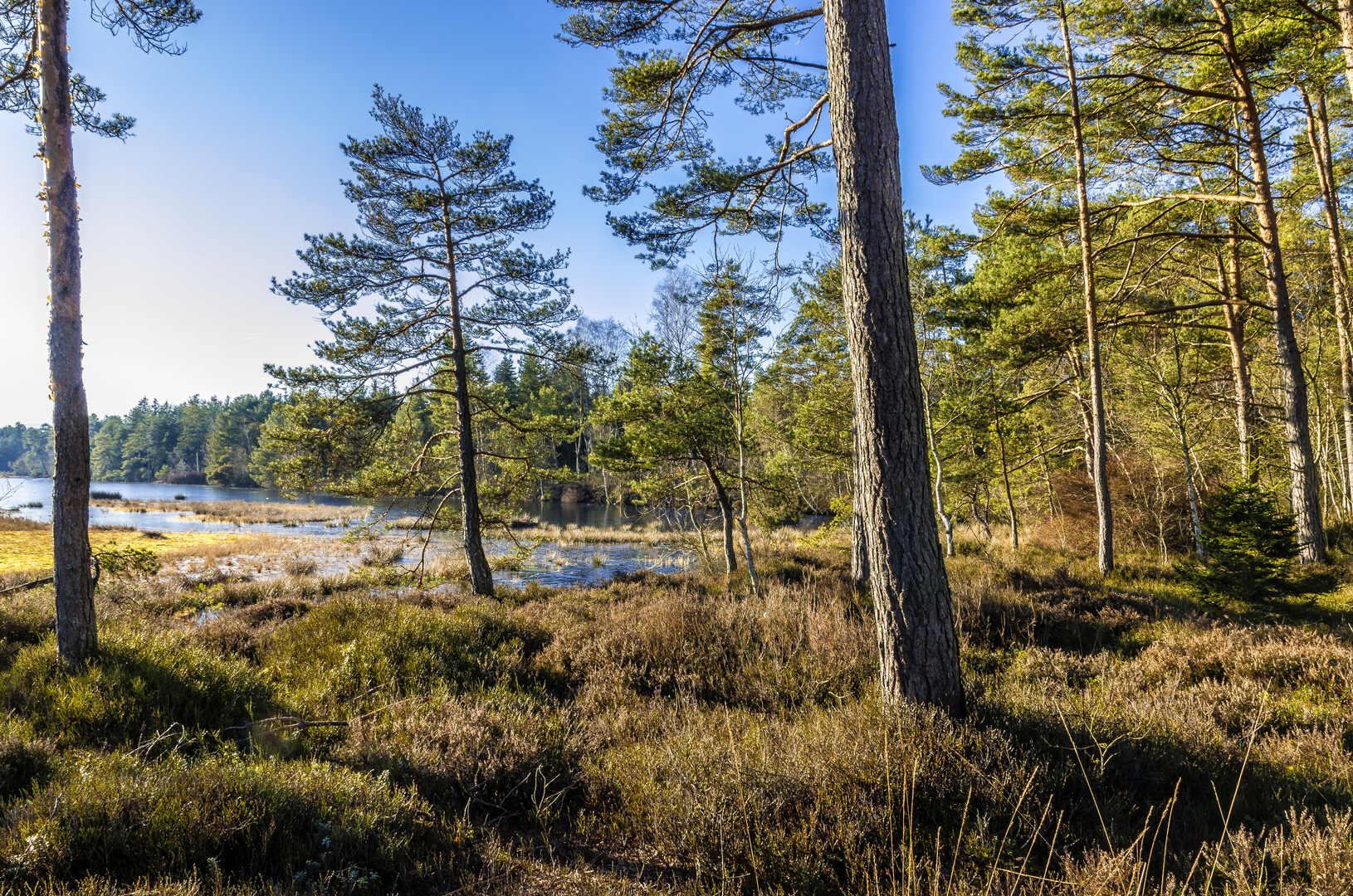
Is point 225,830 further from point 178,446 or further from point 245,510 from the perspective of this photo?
point 178,446

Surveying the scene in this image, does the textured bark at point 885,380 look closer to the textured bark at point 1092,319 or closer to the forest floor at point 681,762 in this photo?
the forest floor at point 681,762

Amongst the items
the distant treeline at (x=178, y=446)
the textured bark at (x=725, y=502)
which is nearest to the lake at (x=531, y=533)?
the textured bark at (x=725, y=502)

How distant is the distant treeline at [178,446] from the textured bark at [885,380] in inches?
2559

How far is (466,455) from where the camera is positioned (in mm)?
10422

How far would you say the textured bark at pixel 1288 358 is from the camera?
30.8 ft

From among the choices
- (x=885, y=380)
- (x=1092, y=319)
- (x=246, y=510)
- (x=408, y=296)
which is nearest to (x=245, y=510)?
(x=246, y=510)

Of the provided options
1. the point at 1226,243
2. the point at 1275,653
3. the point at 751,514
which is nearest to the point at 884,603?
the point at 1275,653

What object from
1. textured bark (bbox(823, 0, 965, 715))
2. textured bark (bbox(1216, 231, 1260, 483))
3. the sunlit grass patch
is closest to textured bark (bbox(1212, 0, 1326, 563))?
textured bark (bbox(1216, 231, 1260, 483))

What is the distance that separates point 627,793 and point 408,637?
4.59 metres

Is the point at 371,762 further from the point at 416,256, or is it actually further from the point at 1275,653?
the point at 416,256

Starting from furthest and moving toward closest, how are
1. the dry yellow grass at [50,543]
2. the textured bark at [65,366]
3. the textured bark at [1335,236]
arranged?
the dry yellow grass at [50,543] → the textured bark at [1335,236] → the textured bark at [65,366]

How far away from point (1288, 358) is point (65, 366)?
1809 cm

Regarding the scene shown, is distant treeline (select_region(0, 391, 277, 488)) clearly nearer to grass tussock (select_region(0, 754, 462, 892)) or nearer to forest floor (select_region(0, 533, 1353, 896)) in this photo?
forest floor (select_region(0, 533, 1353, 896))

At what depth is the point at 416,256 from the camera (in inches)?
407
